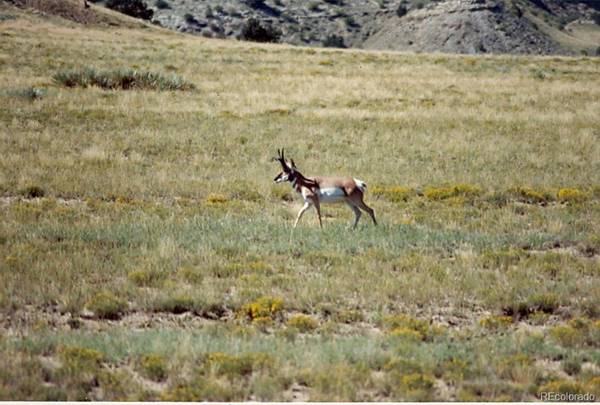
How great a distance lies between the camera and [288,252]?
1245 cm

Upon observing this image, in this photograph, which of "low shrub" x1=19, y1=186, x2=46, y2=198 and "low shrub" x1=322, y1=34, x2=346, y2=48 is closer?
"low shrub" x1=19, y1=186, x2=46, y2=198

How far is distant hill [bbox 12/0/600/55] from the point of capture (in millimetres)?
83750

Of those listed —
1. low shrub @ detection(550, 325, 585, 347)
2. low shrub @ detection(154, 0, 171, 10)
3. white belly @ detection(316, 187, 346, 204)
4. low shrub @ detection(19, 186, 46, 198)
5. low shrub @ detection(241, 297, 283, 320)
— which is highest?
low shrub @ detection(154, 0, 171, 10)

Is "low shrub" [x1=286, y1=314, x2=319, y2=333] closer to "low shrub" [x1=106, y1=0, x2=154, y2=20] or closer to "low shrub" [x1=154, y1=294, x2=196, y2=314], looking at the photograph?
"low shrub" [x1=154, y1=294, x2=196, y2=314]

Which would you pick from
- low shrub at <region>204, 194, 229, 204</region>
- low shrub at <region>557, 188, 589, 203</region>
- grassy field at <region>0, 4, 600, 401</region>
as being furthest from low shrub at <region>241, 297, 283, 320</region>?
low shrub at <region>557, 188, 589, 203</region>

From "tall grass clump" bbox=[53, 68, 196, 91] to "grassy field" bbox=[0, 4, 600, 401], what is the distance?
235cm

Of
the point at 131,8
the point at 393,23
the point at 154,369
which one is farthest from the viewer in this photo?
the point at 393,23

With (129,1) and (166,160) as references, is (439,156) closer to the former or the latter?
(166,160)

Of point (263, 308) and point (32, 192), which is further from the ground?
point (263, 308)

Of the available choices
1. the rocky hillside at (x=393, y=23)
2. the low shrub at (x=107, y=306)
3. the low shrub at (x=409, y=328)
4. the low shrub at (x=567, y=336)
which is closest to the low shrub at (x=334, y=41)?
the rocky hillside at (x=393, y=23)

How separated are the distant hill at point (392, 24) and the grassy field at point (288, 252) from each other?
185ft

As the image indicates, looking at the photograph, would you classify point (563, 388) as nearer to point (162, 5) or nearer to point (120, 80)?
point (120, 80)

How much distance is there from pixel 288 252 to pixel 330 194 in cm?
159

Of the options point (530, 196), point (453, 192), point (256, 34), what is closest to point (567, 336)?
point (453, 192)
